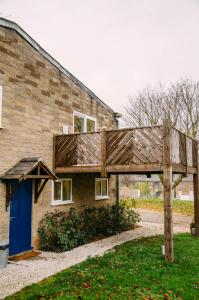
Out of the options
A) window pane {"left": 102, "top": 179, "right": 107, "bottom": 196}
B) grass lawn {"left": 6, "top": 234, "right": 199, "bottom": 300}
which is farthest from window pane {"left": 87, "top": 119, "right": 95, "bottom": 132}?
grass lawn {"left": 6, "top": 234, "right": 199, "bottom": 300}

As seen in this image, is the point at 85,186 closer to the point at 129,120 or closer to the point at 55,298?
the point at 55,298

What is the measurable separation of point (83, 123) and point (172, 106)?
41.9 ft

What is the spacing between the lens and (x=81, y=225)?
1291 cm

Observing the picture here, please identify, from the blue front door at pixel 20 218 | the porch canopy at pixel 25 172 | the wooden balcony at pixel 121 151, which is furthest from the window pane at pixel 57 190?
the blue front door at pixel 20 218

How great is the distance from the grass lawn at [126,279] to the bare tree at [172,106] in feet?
52.3

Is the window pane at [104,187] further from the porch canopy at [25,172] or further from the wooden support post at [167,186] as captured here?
the wooden support post at [167,186]

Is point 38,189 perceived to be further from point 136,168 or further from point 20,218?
point 136,168

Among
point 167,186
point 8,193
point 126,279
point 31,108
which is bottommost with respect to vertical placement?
point 126,279

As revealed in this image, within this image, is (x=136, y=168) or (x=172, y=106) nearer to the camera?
(x=136, y=168)

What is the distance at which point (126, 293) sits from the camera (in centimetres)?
648

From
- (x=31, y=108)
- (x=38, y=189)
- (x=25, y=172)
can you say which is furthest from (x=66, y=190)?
(x=31, y=108)

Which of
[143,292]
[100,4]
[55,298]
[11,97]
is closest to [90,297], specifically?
[55,298]

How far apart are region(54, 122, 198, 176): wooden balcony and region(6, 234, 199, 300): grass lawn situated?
2.89m

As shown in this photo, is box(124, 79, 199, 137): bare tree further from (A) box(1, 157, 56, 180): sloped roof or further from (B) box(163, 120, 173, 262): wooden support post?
(A) box(1, 157, 56, 180): sloped roof
